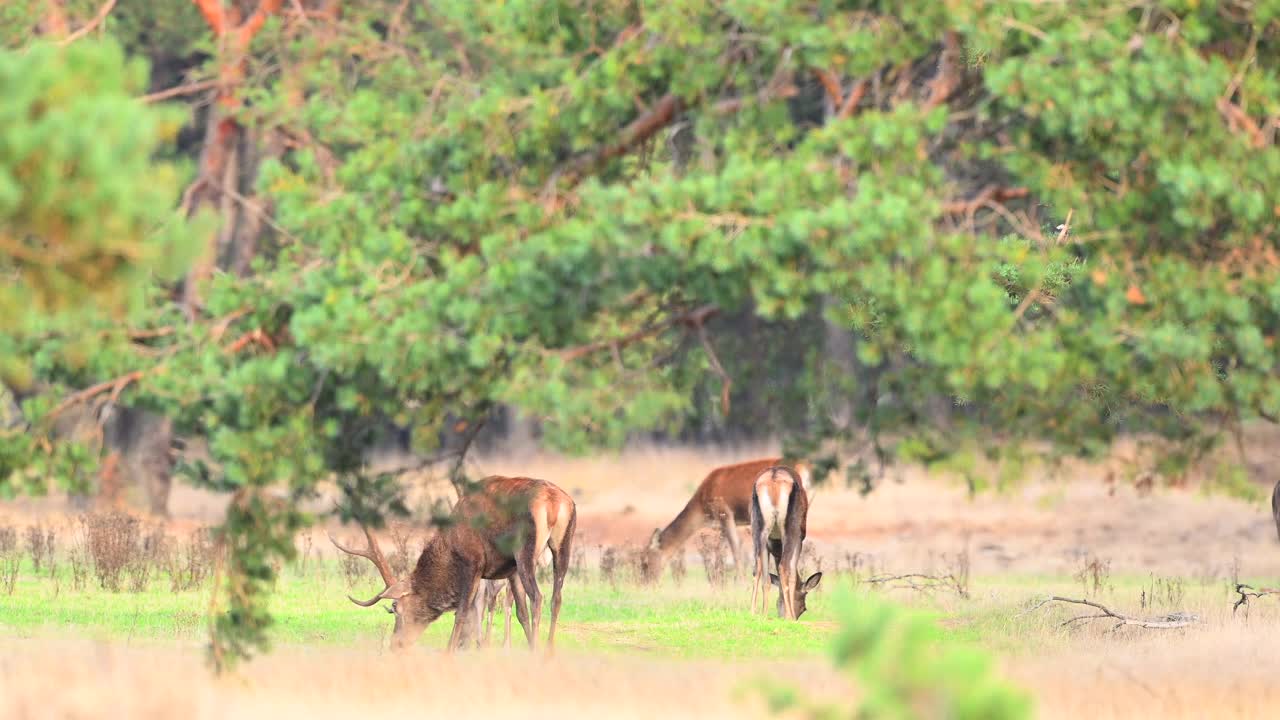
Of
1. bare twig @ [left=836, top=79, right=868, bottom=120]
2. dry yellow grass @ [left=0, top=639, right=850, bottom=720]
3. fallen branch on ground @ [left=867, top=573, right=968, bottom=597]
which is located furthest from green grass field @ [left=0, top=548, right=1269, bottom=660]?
bare twig @ [left=836, top=79, right=868, bottom=120]

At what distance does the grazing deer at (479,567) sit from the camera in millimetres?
16266

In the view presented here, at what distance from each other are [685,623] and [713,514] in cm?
573

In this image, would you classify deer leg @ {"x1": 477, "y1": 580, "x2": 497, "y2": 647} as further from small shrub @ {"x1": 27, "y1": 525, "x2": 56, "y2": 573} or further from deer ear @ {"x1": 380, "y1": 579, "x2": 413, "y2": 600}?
small shrub @ {"x1": 27, "y1": 525, "x2": 56, "y2": 573}

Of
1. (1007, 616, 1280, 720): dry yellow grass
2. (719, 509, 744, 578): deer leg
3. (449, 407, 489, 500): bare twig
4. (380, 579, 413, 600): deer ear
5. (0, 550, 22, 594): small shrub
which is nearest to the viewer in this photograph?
(449, 407, 489, 500): bare twig

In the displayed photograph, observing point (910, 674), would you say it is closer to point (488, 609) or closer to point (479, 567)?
point (479, 567)

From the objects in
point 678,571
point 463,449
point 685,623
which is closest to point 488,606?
point 685,623

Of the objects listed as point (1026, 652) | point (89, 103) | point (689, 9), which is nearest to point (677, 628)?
point (1026, 652)

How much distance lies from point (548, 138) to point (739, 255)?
6.53 feet

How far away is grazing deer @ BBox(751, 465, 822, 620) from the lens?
20.6 meters

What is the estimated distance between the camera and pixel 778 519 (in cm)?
2109

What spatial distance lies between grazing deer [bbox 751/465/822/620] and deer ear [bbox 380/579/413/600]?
4.98 metres

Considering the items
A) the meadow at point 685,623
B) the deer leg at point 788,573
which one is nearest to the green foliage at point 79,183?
the meadow at point 685,623

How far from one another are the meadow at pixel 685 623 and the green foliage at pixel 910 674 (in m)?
0.12

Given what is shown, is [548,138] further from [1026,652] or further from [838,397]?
[1026,652]
